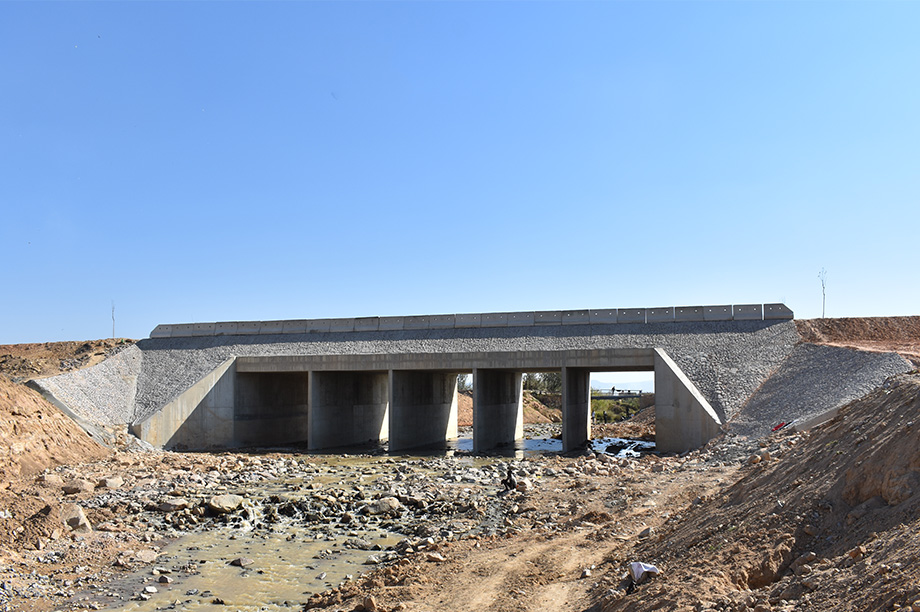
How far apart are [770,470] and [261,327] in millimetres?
33576

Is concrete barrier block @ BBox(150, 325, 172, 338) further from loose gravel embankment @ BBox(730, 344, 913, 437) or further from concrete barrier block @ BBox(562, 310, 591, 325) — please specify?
loose gravel embankment @ BBox(730, 344, 913, 437)

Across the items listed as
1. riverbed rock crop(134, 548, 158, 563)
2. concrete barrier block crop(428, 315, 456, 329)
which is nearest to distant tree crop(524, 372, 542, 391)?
concrete barrier block crop(428, 315, 456, 329)

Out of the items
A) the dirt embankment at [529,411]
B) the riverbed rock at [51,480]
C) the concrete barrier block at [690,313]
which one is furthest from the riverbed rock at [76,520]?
the dirt embankment at [529,411]

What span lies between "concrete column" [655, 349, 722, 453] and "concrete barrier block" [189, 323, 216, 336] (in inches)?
1031

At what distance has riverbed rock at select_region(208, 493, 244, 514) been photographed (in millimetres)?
16547

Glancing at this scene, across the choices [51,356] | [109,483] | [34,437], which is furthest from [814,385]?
[51,356]

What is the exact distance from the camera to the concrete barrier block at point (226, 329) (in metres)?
40.2

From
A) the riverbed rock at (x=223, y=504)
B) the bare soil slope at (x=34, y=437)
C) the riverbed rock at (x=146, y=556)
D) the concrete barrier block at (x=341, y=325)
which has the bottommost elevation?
the riverbed rock at (x=146, y=556)

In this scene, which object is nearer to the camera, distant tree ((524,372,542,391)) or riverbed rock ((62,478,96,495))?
riverbed rock ((62,478,96,495))

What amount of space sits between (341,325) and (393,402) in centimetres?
864

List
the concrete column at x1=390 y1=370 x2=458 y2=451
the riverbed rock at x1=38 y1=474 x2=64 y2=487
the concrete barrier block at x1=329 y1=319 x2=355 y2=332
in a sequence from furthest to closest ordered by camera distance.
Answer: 1. the concrete barrier block at x1=329 y1=319 x2=355 y2=332
2. the concrete column at x1=390 y1=370 x2=458 y2=451
3. the riverbed rock at x1=38 y1=474 x2=64 y2=487

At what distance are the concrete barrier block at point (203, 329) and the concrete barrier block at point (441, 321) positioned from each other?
534 inches

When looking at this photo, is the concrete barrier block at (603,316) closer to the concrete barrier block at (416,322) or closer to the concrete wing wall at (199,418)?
the concrete barrier block at (416,322)

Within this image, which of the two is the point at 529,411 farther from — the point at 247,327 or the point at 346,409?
the point at 247,327
